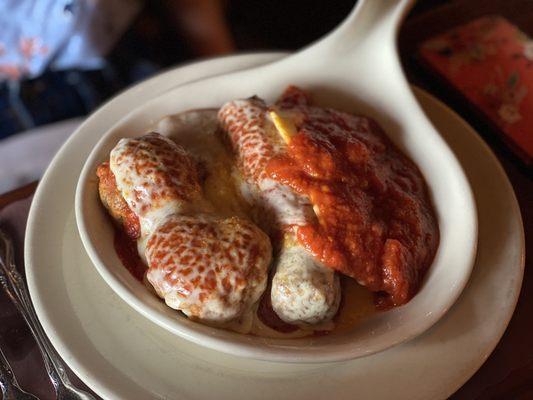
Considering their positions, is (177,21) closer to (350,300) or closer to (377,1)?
(377,1)

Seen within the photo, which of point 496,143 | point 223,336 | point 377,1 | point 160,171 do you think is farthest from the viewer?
point 496,143

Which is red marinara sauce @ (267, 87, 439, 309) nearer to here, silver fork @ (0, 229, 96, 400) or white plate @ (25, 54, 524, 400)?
white plate @ (25, 54, 524, 400)

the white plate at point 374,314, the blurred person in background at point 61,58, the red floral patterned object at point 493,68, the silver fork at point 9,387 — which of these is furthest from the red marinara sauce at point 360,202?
the blurred person in background at point 61,58

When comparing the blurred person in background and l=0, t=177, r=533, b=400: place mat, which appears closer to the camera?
l=0, t=177, r=533, b=400: place mat

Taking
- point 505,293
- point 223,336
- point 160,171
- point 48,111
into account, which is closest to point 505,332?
point 505,293

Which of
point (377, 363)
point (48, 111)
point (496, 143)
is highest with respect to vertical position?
point (496, 143)

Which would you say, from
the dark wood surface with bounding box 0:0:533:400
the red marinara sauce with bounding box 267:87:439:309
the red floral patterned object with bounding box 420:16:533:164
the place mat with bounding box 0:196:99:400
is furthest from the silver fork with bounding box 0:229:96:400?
the red floral patterned object with bounding box 420:16:533:164

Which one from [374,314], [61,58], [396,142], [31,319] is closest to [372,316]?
[374,314]
